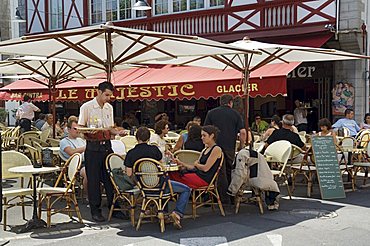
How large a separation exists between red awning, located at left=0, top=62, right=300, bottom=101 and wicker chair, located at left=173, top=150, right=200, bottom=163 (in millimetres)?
4039

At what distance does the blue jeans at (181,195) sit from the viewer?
264 inches

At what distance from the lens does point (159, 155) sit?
22.4 ft

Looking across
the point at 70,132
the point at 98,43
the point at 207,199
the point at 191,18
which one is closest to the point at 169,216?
the point at 207,199

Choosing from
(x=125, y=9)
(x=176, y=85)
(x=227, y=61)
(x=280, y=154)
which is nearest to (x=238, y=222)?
(x=280, y=154)

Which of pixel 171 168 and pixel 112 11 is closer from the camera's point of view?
pixel 171 168

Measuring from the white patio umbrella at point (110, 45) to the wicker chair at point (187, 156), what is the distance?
1569mm

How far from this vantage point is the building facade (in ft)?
45.2

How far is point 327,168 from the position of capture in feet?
28.8

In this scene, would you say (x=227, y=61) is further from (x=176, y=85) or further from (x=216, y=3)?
(x=216, y=3)

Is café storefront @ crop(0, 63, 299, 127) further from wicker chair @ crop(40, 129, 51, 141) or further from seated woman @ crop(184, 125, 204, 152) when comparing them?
seated woman @ crop(184, 125, 204, 152)

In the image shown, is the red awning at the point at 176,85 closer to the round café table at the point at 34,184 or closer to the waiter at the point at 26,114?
the waiter at the point at 26,114


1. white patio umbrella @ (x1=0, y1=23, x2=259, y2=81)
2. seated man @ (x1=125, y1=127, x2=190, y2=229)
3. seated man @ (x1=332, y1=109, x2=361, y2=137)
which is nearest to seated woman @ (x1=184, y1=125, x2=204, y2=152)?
white patio umbrella @ (x1=0, y1=23, x2=259, y2=81)

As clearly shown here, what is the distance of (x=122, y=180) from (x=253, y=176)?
1.91 m

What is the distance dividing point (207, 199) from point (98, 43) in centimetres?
323
